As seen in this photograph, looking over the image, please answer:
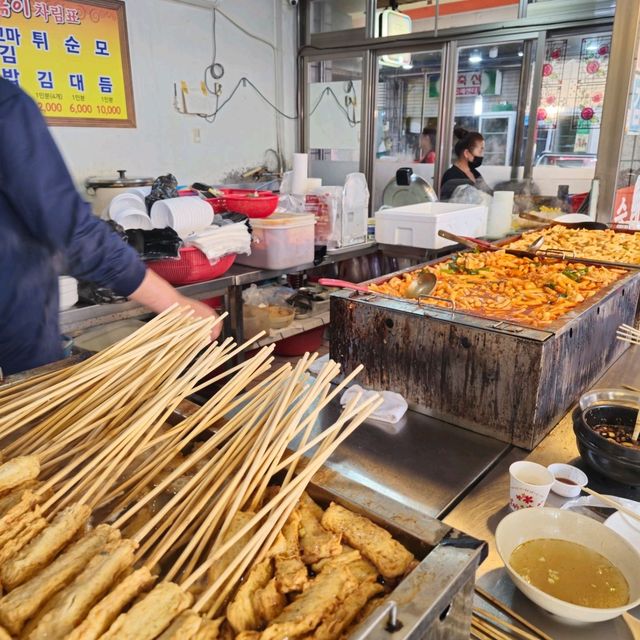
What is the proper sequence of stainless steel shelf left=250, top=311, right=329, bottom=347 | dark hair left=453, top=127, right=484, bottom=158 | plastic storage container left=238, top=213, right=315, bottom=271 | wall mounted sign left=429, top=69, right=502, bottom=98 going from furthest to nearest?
wall mounted sign left=429, top=69, right=502, bottom=98 < dark hair left=453, top=127, right=484, bottom=158 < stainless steel shelf left=250, top=311, right=329, bottom=347 < plastic storage container left=238, top=213, right=315, bottom=271

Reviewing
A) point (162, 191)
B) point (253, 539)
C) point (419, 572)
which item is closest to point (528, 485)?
point (419, 572)

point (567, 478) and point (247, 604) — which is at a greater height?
point (247, 604)

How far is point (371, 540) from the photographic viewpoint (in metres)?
0.82

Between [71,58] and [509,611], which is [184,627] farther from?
[71,58]

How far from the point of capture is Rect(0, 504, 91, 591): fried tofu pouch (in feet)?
2.33

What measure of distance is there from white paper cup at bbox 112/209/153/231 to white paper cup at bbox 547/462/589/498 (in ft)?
7.85

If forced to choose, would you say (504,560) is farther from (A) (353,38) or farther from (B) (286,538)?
(A) (353,38)

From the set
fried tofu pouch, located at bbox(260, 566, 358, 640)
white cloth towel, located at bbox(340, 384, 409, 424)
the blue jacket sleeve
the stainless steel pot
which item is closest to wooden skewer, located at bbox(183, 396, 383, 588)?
fried tofu pouch, located at bbox(260, 566, 358, 640)

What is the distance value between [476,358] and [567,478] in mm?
426

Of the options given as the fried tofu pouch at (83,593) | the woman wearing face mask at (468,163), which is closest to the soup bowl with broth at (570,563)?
the fried tofu pouch at (83,593)

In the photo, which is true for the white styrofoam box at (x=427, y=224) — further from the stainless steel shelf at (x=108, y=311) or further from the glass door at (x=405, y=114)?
the glass door at (x=405, y=114)

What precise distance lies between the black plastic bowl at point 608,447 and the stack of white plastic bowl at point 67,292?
223cm

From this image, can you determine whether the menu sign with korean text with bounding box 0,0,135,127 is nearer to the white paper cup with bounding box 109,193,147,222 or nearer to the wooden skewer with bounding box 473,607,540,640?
the white paper cup with bounding box 109,193,147,222

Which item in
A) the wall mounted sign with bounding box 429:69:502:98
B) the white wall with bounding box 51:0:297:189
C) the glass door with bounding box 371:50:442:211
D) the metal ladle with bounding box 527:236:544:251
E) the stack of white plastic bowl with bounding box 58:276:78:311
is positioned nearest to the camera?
the stack of white plastic bowl with bounding box 58:276:78:311
